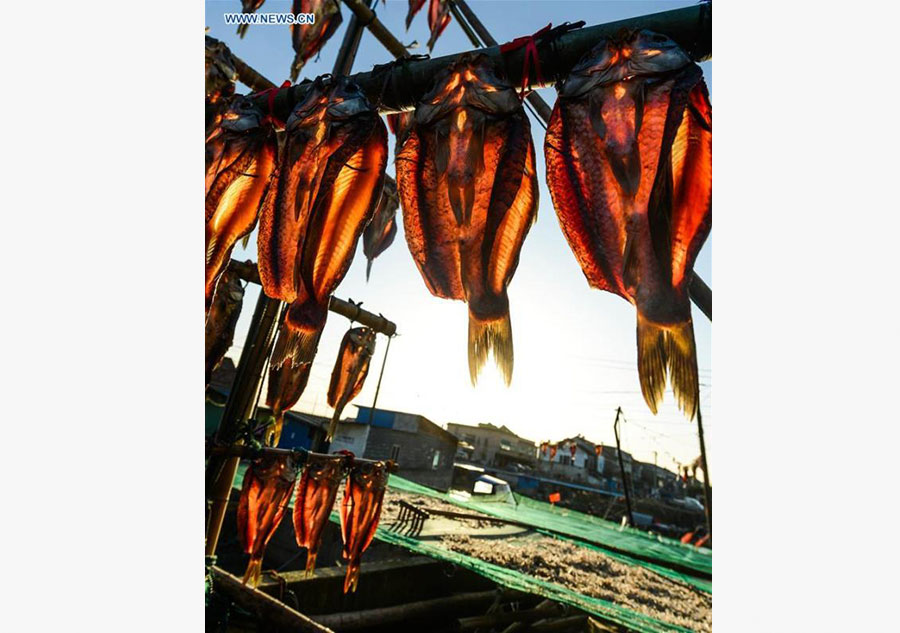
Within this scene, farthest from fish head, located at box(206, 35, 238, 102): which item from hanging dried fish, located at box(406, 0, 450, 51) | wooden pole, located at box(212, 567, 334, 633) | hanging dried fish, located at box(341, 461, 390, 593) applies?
wooden pole, located at box(212, 567, 334, 633)

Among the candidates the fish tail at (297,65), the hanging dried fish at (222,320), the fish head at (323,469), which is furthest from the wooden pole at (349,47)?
the fish head at (323,469)

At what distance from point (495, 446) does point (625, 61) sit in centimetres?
2851

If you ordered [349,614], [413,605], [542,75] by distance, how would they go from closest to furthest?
[542,75] → [349,614] → [413,605]

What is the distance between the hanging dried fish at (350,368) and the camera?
3633 mm

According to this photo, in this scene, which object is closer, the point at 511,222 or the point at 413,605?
the point at 511,222

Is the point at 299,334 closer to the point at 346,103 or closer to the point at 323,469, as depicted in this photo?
the point at 346,103

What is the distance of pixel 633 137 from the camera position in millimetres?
702

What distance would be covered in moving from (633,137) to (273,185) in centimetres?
77

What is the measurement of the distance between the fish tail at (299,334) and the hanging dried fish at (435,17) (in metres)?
3.03

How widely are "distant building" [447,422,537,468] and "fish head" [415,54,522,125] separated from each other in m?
25.8

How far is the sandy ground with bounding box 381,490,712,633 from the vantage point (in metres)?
4.50

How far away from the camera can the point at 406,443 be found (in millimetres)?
15109

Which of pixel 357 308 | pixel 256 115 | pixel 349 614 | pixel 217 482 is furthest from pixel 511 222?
pixel 349 614

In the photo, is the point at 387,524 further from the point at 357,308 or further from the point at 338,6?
the point at 338,6
